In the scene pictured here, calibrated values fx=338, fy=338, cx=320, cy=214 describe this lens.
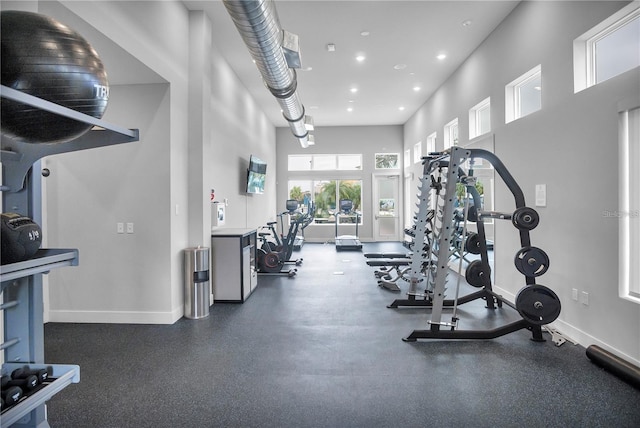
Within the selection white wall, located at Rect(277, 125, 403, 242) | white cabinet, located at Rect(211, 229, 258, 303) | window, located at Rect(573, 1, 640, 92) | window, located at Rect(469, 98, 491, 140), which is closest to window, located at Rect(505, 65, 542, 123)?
window, located at Rect(573, 1, 640, 92)

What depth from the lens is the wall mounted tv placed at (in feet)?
22.7

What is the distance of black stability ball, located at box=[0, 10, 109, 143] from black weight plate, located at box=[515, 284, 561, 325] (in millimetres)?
3549

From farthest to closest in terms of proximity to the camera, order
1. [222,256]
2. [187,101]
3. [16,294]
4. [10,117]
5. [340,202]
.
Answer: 1. [340,202]
2. [222,256]
3. [187,101]
4. [16,294]
5. [10,117]

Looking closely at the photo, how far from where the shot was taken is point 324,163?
1167 cm

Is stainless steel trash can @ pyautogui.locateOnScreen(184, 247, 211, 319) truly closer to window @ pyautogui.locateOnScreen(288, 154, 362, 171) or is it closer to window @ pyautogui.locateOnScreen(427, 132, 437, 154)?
window @ pyautogui.locateOnScreen(427, 132, 437, 154)

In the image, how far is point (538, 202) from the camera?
3854mm

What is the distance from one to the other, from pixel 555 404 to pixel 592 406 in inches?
9.0

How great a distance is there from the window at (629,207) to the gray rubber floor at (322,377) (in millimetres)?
763

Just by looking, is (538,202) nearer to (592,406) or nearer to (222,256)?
(592,406)

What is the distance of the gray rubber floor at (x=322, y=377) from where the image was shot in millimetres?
2158

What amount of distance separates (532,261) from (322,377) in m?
2.21

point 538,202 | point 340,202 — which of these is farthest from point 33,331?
point 340,202

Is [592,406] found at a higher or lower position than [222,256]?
lower

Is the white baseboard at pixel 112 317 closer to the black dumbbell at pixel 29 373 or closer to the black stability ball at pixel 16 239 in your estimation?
the black dumbbell at pixel 29 373
